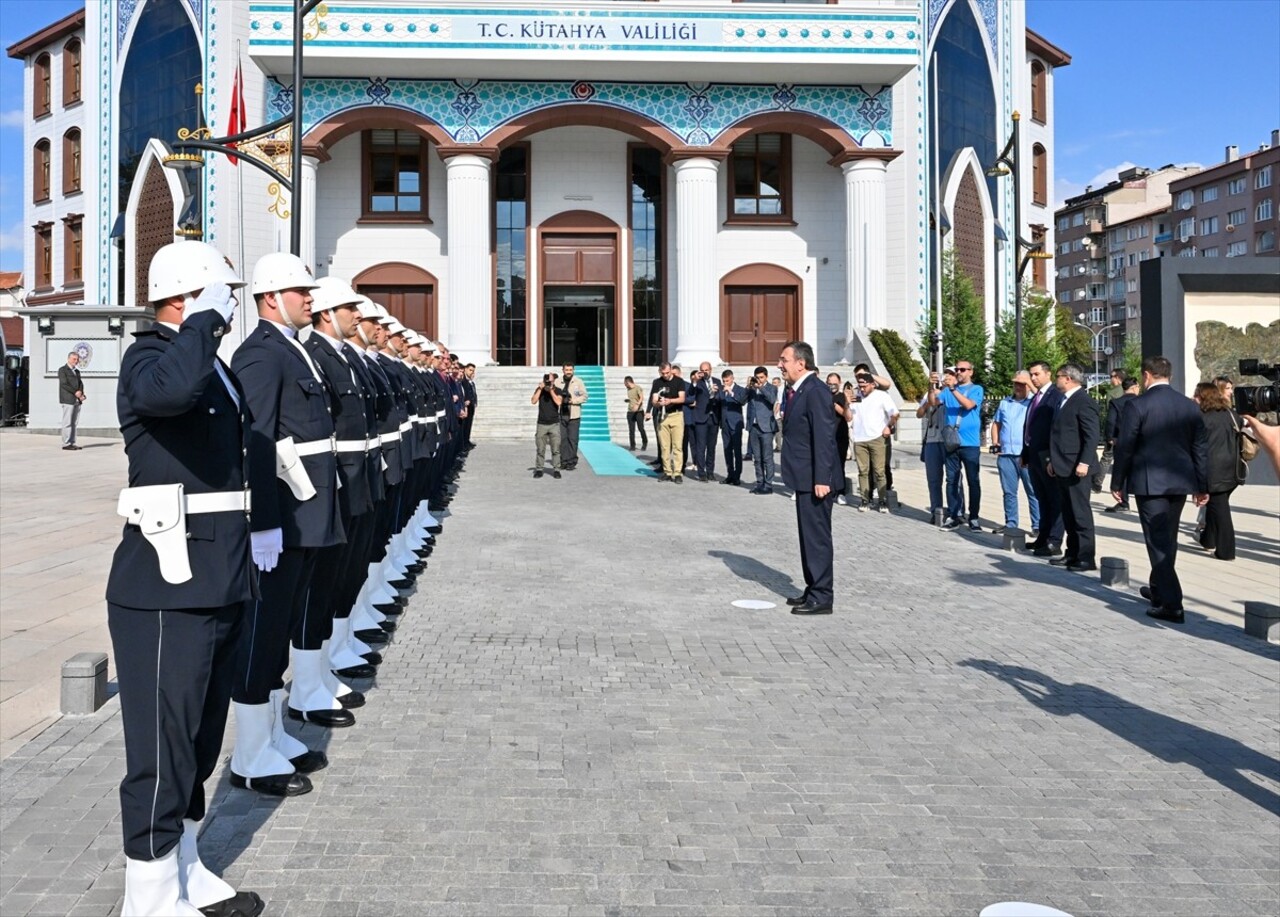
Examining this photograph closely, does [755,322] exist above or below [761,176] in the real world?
below

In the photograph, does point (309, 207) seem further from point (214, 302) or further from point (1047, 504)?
point (214, 302)

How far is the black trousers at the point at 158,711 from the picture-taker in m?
3.50

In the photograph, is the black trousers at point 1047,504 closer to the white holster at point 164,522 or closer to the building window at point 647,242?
the white holster at point 164,522

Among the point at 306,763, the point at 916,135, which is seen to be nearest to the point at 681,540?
the point at 306,763

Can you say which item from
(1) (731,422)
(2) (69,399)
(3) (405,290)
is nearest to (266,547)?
(1) (731,422)

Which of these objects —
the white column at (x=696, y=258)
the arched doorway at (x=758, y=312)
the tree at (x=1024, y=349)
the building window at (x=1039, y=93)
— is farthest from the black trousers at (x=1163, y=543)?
the building window at (x=1039, y=93)

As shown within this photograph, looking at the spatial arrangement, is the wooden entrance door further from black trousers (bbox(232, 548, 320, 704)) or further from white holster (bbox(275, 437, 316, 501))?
black trousers (bbox(232, 548, 320, 704))

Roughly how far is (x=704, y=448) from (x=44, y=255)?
35.3 meters

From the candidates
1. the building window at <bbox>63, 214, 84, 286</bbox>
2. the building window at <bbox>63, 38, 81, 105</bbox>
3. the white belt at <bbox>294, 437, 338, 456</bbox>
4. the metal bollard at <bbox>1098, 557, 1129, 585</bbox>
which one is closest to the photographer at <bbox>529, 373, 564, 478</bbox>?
the metal bollard at <bbox>1098, 557, 1129, 585</bbox>

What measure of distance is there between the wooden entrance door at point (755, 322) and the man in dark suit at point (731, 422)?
18.8 metres

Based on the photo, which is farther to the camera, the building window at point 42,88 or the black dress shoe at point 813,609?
the building window at point 42,88

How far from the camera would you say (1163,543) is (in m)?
8.99

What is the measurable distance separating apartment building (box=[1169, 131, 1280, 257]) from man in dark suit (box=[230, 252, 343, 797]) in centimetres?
8814

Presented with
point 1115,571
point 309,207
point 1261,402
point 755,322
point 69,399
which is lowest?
point 1115,571
